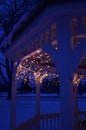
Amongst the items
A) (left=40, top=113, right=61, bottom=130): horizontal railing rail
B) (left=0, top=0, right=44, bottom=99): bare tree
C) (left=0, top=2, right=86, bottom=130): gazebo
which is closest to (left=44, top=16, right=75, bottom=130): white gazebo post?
(left=0, top=2, right=86, bottom=130): gazebo

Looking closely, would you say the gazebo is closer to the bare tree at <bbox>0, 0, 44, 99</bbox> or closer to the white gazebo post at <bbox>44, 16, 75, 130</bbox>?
the white gazebo post at <bbox>44, 16, 75, 130</bbox>

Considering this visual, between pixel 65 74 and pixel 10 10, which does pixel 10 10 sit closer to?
pixel 10 10

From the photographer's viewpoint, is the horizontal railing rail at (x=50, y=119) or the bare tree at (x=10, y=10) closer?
the horizontal railing rail at (x=50, y=119)

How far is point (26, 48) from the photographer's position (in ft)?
21.9

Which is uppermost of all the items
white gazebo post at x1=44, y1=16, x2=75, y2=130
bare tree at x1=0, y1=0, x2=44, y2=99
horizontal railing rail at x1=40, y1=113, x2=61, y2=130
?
bare tree at x1=0, y1=0, x2=44, y2=99

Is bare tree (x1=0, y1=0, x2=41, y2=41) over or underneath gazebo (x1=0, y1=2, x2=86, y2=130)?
over

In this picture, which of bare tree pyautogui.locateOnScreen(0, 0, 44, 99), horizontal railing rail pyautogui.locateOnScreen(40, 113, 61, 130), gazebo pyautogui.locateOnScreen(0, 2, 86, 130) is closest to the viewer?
gazebo pyautogui.locateOnScreen(0, 2, 86, 130)

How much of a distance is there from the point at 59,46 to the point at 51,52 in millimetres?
265

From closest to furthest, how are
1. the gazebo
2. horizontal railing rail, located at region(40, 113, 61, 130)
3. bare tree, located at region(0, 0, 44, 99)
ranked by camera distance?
the gazebo, horizontal railing rail, located at region(40, 113, 61, 130), bare tree, located at region(0, 0, 44, 99)

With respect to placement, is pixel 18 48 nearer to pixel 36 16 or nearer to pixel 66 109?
pixel 36 16

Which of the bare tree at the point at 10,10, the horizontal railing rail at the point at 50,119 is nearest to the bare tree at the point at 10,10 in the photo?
the bare tree at the point at 10,10

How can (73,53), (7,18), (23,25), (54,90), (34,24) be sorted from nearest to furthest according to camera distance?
(73,53) < (34,24) < (23,25) < (7,18) < (54,90)

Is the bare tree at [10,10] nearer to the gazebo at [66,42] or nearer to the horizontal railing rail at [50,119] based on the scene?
the horizontal railing rail at [50,119]

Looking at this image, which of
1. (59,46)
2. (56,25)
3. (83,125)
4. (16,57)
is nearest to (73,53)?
(59,46)
